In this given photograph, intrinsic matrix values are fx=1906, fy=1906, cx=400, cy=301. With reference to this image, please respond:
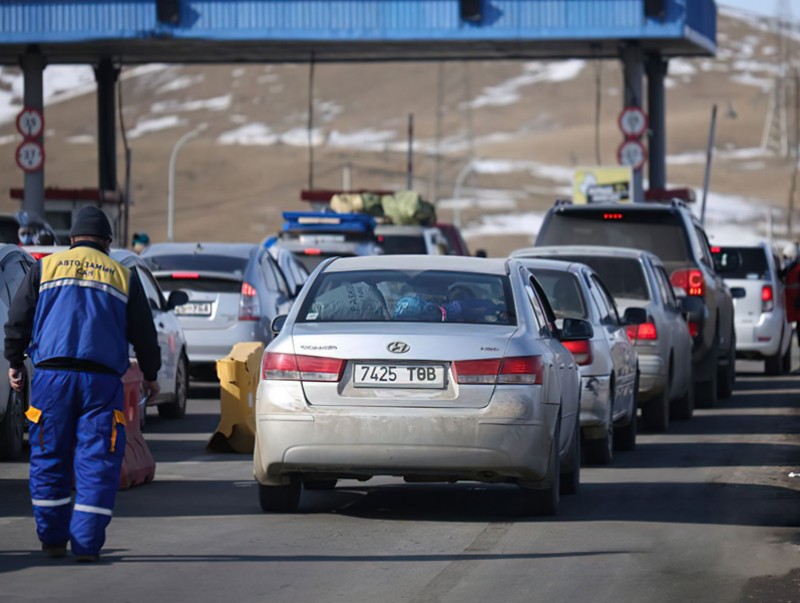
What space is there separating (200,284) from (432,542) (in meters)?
11.7

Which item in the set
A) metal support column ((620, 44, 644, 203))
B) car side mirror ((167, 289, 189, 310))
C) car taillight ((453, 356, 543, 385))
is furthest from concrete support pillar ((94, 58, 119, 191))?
car taillight ((453, 356, 543, 385))

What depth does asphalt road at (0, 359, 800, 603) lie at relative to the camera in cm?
859

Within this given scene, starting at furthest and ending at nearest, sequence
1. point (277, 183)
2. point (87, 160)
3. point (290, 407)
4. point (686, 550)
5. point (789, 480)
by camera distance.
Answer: point (87, 160), point (277, 183), point (789, 480), point (290, 407), point (686, 550)

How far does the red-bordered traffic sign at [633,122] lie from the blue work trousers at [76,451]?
24.1 meters

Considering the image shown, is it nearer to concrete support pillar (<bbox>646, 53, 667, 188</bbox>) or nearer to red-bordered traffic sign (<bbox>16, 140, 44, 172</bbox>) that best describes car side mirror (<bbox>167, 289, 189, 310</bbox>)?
red-bordered traffic sign (<bbox>16, 140, 44, 172</bbox>)

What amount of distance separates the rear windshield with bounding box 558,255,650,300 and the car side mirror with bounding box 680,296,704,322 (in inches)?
68.8

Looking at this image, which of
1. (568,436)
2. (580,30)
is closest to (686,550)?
(568,436)

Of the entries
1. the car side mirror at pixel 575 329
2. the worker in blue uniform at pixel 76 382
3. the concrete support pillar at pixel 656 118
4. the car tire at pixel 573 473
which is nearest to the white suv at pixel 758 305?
the concrete support pillar at pixel 656 118

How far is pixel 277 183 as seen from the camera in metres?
119

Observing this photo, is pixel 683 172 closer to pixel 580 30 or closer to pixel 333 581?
pixel 580 30

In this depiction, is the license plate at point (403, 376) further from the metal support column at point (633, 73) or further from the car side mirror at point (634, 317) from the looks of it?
the metal support column at point (633, 73)

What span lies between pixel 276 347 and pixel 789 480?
15.1ft

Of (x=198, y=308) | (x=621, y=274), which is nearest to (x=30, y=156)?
→ (x=198, y=308)

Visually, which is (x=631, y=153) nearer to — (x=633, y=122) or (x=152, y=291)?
(x=633, y=122)
